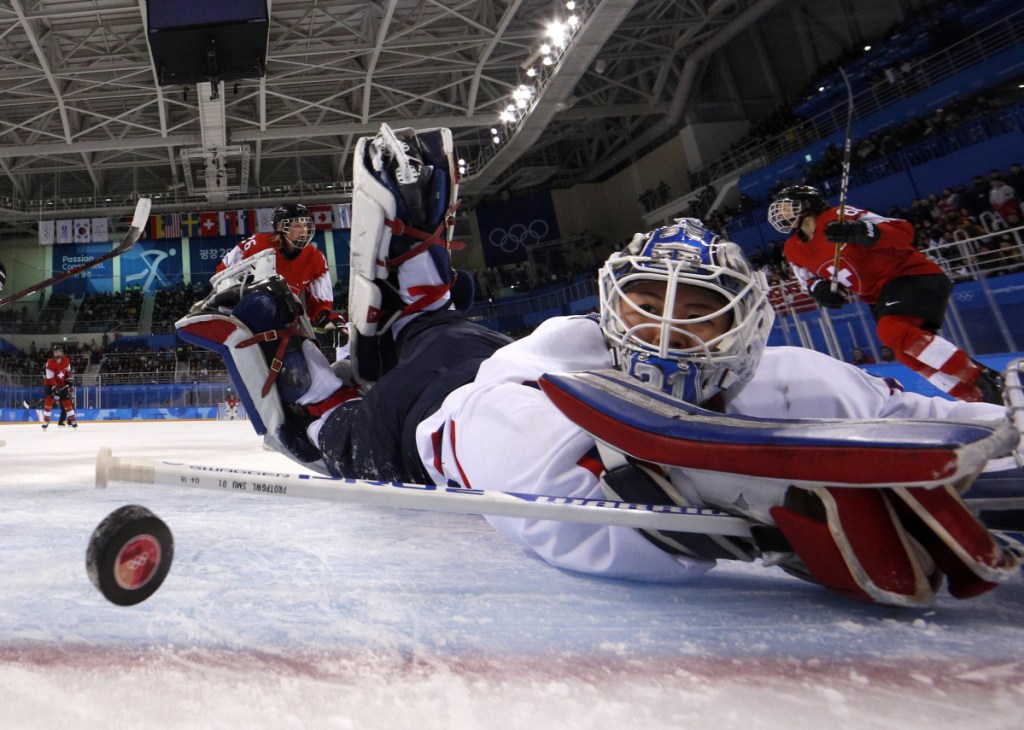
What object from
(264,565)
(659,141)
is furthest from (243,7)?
(659,141)

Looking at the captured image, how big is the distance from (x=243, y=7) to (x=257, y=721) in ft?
29.1

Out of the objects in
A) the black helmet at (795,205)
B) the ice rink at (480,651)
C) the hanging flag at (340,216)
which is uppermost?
the hanging flag at (340,216)

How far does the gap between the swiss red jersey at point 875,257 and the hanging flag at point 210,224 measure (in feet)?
70.0

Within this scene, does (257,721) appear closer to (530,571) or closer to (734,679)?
(734,679)

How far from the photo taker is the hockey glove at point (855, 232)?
2.95m

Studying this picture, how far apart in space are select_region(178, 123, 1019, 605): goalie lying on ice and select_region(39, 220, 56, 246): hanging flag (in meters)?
23.6

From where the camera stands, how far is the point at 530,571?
1087 millimetres

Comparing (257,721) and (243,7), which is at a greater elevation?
(243,7)

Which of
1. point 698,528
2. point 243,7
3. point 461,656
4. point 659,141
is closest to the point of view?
Result: point 461,656

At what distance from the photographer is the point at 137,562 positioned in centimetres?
75

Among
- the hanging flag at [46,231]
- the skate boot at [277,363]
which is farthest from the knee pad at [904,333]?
the hanging flag at [46,231]

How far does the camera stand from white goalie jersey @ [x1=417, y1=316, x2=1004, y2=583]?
0.93 m

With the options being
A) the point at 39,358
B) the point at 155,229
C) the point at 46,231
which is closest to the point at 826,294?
the point at 39,358

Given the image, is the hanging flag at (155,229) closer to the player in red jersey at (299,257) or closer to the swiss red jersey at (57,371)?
the swiss red jersey at (57,371)
